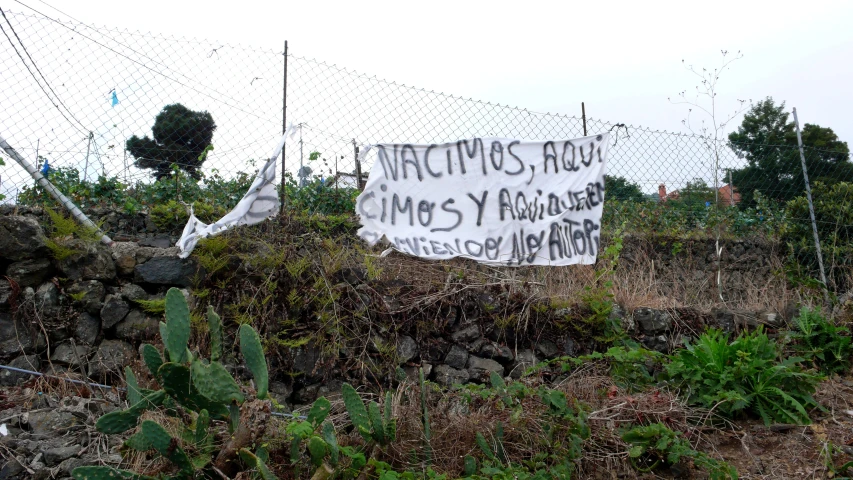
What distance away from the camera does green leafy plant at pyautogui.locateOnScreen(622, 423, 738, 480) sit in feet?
11.4

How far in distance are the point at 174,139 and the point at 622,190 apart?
14.7ft

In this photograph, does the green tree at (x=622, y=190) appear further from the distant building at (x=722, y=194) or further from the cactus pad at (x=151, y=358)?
the cactus pad at (x=151, y=358)

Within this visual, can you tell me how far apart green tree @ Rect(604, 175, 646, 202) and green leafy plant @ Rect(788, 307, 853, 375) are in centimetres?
207

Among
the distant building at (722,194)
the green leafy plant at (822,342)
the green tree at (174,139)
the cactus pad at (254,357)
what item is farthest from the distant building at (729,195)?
the cactus pad at (254,357)

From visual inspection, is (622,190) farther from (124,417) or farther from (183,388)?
(124,417)

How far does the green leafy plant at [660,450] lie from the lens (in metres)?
3.48

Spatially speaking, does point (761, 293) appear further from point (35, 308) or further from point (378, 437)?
point (35, 308)

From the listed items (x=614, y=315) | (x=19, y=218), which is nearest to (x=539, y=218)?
(x=614, y=315)

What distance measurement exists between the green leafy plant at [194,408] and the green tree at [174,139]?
2.56 metres

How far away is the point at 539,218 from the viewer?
17.8 feet

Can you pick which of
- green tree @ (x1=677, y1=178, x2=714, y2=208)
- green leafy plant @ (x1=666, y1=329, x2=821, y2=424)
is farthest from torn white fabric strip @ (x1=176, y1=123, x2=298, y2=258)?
green tree @ (x1=677, y1=178, x2=714, y2=208)

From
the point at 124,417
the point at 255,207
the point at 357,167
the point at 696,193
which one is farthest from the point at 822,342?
the point at 124,417

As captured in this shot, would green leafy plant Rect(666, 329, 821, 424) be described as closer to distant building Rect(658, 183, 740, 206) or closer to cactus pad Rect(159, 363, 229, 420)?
distant building Rect(658, 183, 740, 206)

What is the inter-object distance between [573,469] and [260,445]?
1.69 metres
